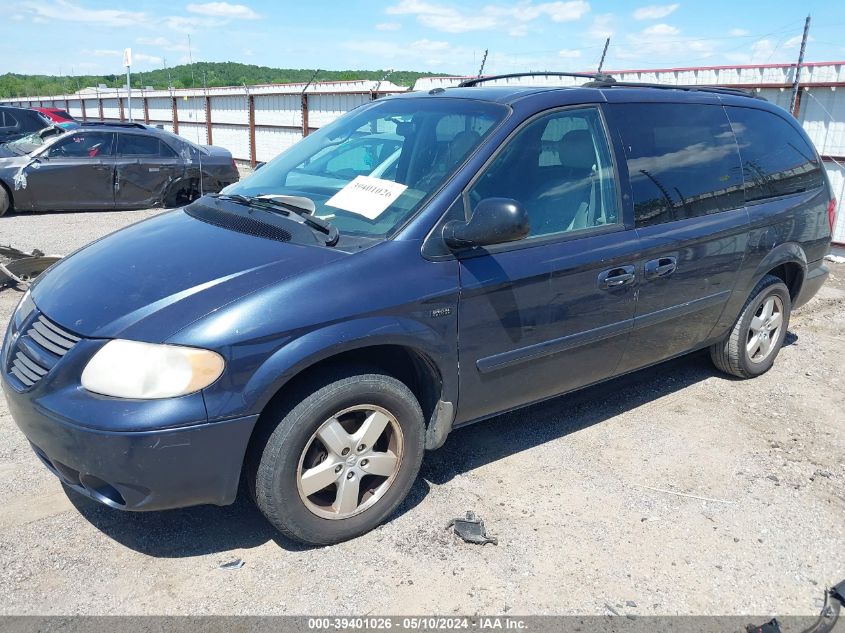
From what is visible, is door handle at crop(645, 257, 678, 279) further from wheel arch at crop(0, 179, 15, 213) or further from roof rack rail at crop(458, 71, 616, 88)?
wheel arch at crop(0, 179, 15, 213)

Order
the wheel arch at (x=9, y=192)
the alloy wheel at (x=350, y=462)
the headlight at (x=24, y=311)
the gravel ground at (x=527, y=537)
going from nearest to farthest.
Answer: the gravel ground at (x=527, y=537), the alloy wheel at (x=350, y=462), the headlight at (x=24, y=311), the wheel arch at (x=9, y=192)

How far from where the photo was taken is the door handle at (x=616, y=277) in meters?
3.63

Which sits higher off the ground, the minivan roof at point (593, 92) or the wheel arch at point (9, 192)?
the minivan roof at point (593, 92)

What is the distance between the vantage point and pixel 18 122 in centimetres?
1558

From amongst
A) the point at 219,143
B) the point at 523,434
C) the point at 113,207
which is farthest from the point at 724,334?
the point at 219,143

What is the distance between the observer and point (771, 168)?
4703 mm

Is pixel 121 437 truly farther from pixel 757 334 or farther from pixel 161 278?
pixel 757 334

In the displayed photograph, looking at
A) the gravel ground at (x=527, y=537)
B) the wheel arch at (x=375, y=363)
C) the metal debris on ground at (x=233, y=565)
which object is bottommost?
the metal debris on ground at (x=233, y=565)

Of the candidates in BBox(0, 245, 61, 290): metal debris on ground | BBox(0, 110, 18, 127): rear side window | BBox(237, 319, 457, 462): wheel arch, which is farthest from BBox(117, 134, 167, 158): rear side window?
BBox(237, 319, 457, 462): wheel arch

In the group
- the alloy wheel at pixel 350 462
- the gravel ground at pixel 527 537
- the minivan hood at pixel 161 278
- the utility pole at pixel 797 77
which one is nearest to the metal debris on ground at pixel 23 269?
the gravel ground at pixel 527 537

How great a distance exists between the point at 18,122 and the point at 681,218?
52.1ft

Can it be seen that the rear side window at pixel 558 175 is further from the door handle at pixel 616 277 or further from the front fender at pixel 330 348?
the front fender at pixel 330 348

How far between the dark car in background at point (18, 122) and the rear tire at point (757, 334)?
15.2 meters

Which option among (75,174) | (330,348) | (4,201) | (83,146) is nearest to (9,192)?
(4,201)
